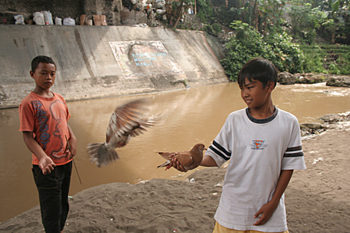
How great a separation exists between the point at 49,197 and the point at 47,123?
1.75ft

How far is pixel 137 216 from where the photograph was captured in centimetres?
249

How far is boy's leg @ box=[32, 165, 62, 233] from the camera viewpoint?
181 cm

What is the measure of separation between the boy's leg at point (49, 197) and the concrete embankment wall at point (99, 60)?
23.3 feet

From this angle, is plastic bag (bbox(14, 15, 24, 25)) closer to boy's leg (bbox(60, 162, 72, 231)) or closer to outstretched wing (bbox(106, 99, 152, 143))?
boy's leg (bbox(60, 162, 72, 231))

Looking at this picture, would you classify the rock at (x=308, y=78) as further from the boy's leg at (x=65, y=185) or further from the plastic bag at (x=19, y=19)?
the boy's leg at (x=65, y=185)

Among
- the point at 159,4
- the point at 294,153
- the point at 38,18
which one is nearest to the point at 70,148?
the point at 294,153

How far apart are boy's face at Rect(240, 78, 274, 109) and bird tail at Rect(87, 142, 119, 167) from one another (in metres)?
1.07

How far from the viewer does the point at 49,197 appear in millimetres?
1828

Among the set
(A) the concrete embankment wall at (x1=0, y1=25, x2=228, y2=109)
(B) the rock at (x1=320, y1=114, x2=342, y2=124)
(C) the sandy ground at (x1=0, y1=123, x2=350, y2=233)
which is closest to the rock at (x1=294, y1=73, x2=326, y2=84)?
(A) the concrete embankment wall at (x1=0, y1=25, x2=228, y2=109)

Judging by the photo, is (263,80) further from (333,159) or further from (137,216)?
(333,159)

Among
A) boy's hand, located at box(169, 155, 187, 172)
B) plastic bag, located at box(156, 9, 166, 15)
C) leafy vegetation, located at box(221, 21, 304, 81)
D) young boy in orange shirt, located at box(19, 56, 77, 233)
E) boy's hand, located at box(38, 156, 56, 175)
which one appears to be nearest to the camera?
boy's hand, located at box(169, 155, 187, 172)

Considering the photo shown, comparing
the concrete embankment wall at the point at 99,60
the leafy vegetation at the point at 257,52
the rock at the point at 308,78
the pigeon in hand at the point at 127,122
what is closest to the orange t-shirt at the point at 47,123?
the pigeon in hand at the point at 127,122

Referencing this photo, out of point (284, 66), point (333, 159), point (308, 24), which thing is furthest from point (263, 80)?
point (308, 24)

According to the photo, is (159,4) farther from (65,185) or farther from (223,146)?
(223,146)
